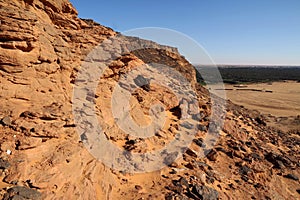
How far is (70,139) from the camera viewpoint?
18.9 ft

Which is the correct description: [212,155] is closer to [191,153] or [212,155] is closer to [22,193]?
[191,153]

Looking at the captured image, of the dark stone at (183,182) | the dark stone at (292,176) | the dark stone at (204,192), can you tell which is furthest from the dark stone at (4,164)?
the dark stone at (292,176)

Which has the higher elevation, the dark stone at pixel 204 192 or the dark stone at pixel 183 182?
the dark stone at pixel 183 182

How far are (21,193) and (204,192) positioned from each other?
436 centimetres

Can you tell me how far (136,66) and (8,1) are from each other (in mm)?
5951

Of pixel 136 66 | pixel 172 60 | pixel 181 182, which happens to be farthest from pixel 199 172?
pixel 172 60

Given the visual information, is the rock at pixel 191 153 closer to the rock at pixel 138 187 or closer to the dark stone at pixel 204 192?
the dark stone at pixel 204 192

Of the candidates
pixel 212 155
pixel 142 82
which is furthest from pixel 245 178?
pixel 142 82

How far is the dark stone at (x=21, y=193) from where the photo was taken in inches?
155

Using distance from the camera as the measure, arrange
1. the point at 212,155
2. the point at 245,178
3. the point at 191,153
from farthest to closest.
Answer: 1. the point at 212,155
2. the point at 191,153
3. the point at 245,178

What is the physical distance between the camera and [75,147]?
560cm

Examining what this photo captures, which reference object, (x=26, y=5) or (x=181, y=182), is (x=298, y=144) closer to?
(x=181, y=182)

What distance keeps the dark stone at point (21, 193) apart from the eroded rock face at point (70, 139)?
15 millimetres

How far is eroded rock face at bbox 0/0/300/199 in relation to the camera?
4.79 meters
